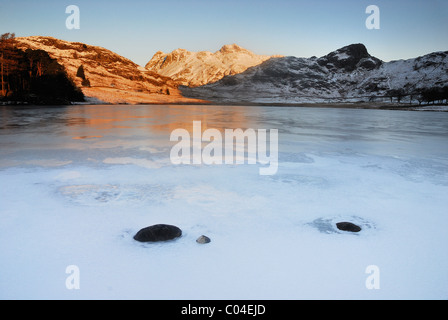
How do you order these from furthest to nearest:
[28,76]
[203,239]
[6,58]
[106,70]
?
[106,70] < [28,76] < [6,58] < [203,239]

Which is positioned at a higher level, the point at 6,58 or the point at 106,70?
the point at 106,70

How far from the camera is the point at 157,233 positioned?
134 inches

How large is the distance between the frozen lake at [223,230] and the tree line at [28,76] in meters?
48.8

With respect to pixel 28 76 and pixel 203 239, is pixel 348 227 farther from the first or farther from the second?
pixel 28 76

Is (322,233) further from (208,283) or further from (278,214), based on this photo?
(208,283)

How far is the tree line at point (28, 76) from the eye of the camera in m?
46.5

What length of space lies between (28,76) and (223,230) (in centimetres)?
5992

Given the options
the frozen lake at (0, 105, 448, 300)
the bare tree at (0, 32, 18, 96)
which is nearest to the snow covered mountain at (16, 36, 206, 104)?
the bare tree at (0, 32, 18, 96)

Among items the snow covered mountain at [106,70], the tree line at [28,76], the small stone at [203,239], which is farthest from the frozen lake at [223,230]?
the snow covered mountain at [106,70]

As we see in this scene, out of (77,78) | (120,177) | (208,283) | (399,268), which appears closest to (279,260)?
(208,283)

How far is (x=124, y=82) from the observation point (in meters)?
140

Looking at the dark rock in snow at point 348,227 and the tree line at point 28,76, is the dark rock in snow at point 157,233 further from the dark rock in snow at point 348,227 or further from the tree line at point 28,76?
the tree line at point 28,76

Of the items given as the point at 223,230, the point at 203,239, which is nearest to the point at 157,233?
the point at 203,239
